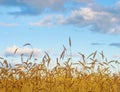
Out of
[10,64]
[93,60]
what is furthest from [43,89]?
[93,60]

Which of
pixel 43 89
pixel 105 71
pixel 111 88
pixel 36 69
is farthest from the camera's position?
pixel 105 71

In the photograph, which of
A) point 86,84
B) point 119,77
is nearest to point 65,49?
point 86,84

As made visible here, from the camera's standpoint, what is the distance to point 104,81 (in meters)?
6.53

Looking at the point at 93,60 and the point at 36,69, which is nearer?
the point at 36,69

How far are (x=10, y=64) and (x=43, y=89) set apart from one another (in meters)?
0.88

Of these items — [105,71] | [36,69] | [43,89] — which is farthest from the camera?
[105,71]

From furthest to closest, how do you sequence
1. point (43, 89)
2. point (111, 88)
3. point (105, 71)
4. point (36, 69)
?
point (105, 71), point (111, 88), point (36, 69), point (43, 89)

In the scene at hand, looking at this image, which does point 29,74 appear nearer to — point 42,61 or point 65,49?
point 42,61

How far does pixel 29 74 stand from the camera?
20.3ft

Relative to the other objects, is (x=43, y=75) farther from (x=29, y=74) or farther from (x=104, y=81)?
(x=104, y=81)

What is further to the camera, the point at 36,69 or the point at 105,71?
the point at 105,71

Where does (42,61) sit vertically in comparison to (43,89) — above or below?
above

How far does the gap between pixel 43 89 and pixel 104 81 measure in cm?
136

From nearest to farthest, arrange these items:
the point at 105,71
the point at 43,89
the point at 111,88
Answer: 1. the point at 43,89
2. the point at 111,88
3. the point at 105,71
